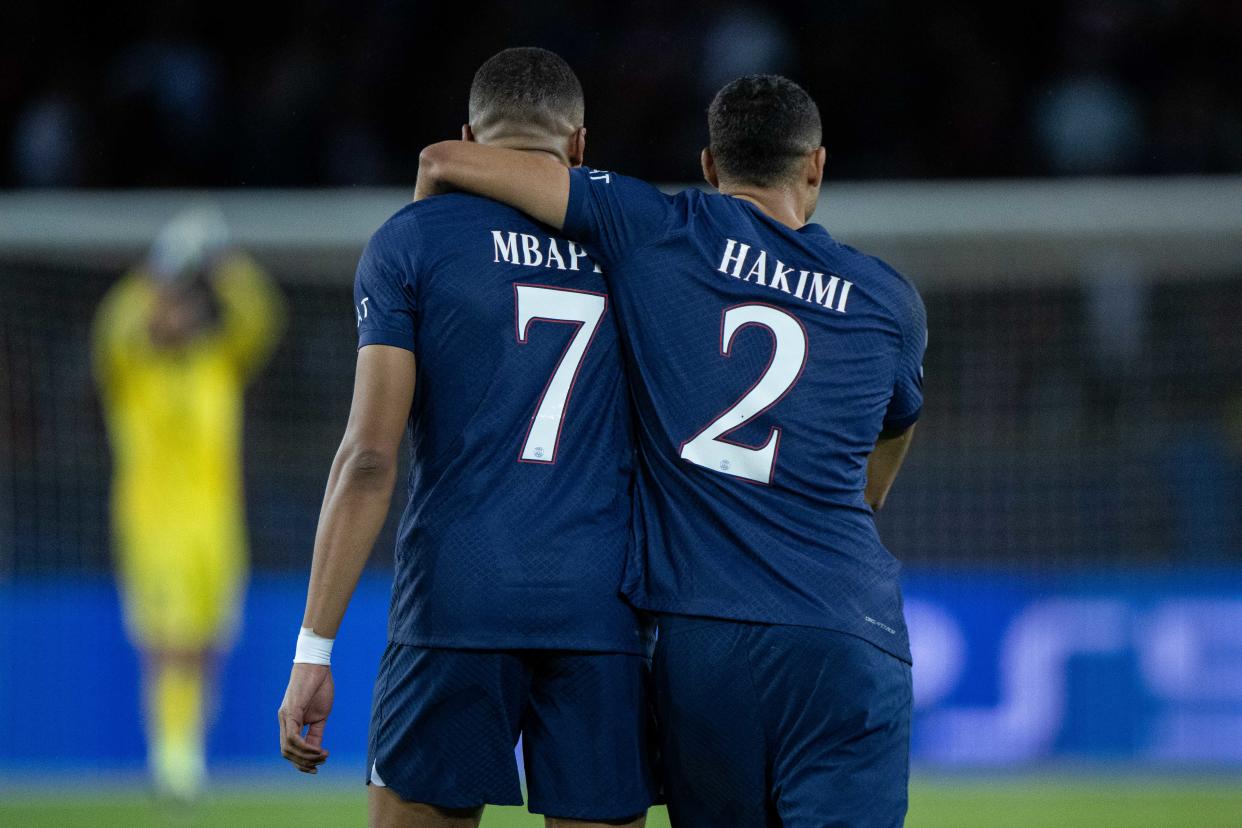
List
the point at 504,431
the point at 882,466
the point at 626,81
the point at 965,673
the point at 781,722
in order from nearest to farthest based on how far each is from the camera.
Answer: the point at 781,722 < the point at 504,431 < the point at 882,466 < the point at 965,673 < the point at 626,81

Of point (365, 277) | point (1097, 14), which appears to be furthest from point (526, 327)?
point (1097, 14)

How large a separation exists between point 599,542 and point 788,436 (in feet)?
1.41

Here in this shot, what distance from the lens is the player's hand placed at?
125 inches

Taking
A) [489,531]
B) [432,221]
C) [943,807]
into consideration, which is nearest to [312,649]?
[489,531]

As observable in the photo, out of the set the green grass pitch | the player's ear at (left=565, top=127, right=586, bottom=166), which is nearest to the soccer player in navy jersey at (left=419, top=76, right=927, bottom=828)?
the player's ear at (left=565, top=127, right=586, bottom=166)

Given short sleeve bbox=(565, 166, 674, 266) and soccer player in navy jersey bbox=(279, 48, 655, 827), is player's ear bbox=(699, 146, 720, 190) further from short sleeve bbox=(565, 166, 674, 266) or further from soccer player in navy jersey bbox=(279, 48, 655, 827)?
soccer player in navy jersey bbox=(279, 48, 655, 827)

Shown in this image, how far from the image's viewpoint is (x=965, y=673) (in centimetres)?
893

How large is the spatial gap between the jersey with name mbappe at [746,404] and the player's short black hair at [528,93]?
7.7 inches

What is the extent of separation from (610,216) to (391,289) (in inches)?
18.0

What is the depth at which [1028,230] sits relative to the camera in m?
8.92

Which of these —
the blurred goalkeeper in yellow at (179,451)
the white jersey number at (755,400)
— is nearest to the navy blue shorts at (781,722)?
the white jersey number at (755,400)

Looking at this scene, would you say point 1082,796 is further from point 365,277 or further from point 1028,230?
point 365,277

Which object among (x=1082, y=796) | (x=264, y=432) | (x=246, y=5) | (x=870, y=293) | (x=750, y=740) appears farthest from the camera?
(x=246, y=5)

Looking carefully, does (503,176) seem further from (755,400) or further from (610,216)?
(755,400)
